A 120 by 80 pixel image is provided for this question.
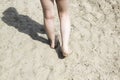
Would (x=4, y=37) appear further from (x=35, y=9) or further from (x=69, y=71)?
(x=69, y=71)

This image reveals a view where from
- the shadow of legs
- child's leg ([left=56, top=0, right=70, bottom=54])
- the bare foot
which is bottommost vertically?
the shadow of legs

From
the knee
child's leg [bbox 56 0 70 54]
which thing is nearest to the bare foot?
child's leg [bbox 56 0 70 54]

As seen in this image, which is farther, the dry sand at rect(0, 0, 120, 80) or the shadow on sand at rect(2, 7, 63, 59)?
the shadow on sand at rect(2, 7, 63, 59)

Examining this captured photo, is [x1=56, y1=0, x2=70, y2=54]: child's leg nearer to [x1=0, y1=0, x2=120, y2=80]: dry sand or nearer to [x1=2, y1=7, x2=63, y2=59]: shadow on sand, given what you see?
[x1=0, y1=0, x2=120, y2=80]: dry sand

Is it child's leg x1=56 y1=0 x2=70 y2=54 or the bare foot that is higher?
child's leg x1=56 y1=0 x2=70 y2=54

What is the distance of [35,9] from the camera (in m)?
3.91

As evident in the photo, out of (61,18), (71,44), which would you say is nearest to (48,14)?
(61,18)

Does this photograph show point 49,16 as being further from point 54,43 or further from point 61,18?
point 54,43

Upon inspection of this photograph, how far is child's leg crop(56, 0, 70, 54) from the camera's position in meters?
2.81

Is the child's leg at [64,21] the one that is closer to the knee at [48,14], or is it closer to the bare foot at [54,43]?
the knee at [48,14]

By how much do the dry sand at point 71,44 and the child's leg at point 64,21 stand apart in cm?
20

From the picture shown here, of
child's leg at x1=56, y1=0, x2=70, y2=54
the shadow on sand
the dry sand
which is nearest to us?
child's leg at x1=56, y1=0, x2=70, y2=54

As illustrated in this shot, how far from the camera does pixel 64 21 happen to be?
294 cm

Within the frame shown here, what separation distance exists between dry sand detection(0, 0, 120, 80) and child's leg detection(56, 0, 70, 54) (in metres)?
0.20
